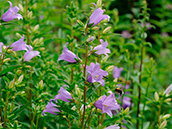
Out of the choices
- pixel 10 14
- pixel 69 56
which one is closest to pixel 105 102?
pixel 69 56

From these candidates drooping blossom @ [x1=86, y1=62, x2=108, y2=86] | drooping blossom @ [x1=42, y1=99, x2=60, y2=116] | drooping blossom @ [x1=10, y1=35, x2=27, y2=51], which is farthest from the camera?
→ drooping blossom @ [x1=10, y1=35, x2=27, y2=51]

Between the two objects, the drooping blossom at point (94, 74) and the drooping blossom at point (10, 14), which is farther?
the drooping blossom at point (10, 14)

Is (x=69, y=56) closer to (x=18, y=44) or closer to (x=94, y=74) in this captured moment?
(x=94, y=74)

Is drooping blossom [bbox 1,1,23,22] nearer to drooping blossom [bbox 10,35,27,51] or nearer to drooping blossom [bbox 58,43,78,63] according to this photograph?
drooping blossom [bbox 10,35,27,51]

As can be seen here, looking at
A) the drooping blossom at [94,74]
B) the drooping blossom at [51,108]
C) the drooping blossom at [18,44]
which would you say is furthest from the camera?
the drooping blossom at [18,44]

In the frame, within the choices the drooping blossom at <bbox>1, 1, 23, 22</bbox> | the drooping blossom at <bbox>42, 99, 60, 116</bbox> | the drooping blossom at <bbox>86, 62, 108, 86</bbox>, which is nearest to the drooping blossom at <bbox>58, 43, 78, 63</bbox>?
the drooping blossom at <bbox>86, 62, 108, 86</bbox>

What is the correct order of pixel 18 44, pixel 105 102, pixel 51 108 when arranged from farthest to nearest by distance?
pixel 18 44 < pixel 51 108 < pixel 105 102

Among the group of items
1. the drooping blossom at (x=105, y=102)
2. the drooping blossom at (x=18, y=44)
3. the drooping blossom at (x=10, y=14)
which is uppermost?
the drooping blossom at (x=10, y=14)

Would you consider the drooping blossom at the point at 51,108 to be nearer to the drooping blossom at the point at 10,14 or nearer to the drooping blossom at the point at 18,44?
the drooping blossom at the point at 18,44

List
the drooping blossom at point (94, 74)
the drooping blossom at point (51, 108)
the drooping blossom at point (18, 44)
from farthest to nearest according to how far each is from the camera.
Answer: the drooping blossom at point (18, 44) → the drooping blossom at point (51, 108) → the drooping blossom at point (94, 74)

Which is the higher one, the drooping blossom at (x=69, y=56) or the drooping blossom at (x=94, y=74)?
the drooping blossom at (x=69, y=56)

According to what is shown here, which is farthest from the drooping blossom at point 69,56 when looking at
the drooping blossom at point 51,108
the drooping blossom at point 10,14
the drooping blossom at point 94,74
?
the drooping blossom at point 10,14

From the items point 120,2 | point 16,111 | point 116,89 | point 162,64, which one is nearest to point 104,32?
point 116,89

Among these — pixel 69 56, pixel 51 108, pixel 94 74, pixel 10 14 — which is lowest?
pixel 51 108
